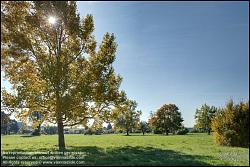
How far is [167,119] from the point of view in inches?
4018

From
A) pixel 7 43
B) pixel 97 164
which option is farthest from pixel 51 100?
pixel 97 164

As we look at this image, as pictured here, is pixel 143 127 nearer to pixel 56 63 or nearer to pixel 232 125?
pixel 232 125

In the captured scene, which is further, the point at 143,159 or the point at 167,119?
the point at 167,119

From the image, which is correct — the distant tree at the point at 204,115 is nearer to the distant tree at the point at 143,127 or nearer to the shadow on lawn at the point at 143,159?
the distant tree at the point at 143,127

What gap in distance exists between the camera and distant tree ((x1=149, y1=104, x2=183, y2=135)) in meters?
101

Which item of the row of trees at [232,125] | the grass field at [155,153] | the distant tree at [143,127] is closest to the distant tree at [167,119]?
the distant tree at [143,127]

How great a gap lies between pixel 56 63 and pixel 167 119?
264 feet

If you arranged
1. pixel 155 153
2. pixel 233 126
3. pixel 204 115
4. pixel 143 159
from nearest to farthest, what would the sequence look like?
1. pixel 143 159
2. pixel 155 153
3. pixel 233 126
4. pixel 204 115

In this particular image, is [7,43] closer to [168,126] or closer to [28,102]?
[28,102]

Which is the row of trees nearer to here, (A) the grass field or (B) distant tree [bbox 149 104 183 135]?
(A) the grass field

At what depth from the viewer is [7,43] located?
23.6 meters

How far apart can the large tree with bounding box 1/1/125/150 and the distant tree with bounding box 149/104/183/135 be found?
7519 centimetres

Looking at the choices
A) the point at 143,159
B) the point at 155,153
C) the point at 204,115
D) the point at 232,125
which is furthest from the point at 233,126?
the point at 204,115

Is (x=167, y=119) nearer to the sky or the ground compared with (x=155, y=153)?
nearer to the sky
